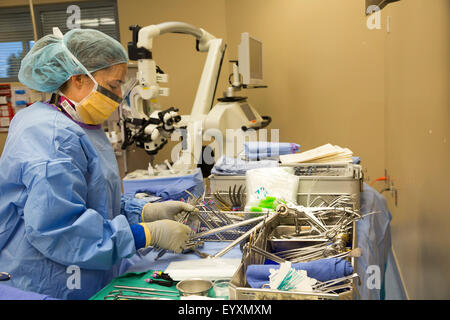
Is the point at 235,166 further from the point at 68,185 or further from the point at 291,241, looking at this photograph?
the point at 68,185

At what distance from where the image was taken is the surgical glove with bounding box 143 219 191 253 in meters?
1.31

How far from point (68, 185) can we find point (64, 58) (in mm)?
502

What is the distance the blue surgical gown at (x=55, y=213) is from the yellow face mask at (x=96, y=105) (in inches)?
4.5

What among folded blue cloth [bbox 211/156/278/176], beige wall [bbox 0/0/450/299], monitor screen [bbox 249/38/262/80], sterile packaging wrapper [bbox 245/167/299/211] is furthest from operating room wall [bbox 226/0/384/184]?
sterile packaging wrapper [bbox 245/167/299/211]

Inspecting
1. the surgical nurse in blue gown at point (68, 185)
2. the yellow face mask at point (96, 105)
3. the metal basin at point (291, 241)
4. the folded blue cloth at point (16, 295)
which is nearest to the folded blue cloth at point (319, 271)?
the metal basin at point (291, 241)

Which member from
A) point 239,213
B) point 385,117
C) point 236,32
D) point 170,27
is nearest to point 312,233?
point 239,213

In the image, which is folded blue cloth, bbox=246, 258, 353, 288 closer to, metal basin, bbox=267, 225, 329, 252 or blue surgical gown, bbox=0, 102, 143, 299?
metal basin, bbox=267, 225, 329, 252

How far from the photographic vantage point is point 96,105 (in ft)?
4.75

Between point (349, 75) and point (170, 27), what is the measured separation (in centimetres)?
177

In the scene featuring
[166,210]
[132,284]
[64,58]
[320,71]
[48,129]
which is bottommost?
[132,284]

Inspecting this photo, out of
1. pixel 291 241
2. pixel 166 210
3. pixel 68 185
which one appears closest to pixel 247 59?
pixel 166 210

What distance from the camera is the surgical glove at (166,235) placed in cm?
131

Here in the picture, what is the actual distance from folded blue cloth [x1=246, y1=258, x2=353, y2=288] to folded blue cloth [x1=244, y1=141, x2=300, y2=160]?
1.09 m
